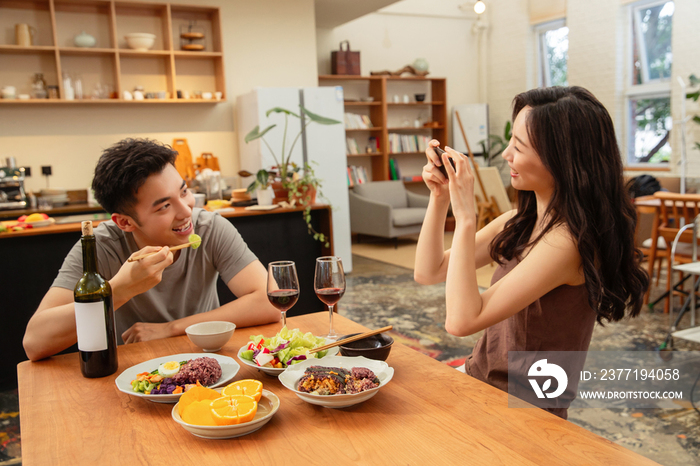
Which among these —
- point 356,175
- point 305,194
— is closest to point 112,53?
point 305,194

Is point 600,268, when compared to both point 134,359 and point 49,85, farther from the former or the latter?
point 49,85

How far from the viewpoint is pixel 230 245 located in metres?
1.85

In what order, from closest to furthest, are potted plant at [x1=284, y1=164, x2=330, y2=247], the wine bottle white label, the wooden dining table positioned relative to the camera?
1. the wooden dining table
2. the wine bottle white label
3. potted plant at [x1=284, y1=164, x2=330, y2=247]

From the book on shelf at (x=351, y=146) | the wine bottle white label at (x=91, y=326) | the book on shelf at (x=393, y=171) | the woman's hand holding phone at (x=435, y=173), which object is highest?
the book on shelf at (x=351, y=146)

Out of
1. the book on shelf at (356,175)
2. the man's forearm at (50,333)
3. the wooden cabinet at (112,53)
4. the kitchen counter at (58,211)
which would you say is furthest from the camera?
the book on shelf at (356,175)

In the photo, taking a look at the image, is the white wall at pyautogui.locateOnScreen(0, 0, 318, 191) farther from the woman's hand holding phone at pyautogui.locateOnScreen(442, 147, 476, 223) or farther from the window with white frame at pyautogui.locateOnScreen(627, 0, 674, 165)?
the woman's hand holding phone at pyautogui.locateOnScreen(442, 147, 476, 223)

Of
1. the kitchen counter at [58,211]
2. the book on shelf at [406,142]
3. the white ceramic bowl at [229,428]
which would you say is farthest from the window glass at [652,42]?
the white ceramic bowl at [229,428]

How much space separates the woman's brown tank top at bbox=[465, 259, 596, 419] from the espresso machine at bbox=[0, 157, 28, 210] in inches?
188

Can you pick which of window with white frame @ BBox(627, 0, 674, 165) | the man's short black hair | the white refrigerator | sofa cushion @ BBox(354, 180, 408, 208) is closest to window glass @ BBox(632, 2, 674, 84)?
window with white frame @ BBox(627, 0, 674, 165)

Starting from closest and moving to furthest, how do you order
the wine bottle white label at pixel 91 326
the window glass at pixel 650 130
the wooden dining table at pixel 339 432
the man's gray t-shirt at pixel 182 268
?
the wooden dining table at pixel 339 432 < the wine bottle white label at pixel 91 326 < the man's gray t-shirt at pixel 182 268 < the window glass at pixel 650 130

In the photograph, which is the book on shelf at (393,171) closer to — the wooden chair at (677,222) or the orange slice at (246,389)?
the wooden chair at (677,222)

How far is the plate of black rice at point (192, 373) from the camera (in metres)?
1.09

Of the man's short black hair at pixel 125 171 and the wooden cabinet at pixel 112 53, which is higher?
the wooden cabinet at pixel 112 53

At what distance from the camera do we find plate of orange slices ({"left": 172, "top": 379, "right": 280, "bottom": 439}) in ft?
3.09
